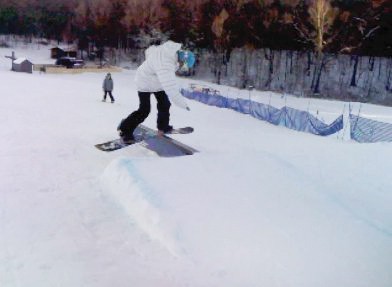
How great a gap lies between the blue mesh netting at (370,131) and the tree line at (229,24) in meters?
16.7

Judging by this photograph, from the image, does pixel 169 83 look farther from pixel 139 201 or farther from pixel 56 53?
pixel 56 53

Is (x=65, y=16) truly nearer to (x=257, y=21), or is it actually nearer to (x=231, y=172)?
Result: (x=257, y=21)

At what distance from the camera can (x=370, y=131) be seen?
48.0 ft

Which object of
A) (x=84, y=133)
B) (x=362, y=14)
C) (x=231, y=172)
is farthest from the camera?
(x=362, y=14)

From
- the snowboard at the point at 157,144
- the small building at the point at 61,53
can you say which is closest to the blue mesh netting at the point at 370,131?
the snowboard at the point at 157,144

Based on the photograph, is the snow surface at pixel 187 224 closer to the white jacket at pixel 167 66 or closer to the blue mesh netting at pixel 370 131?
the white jacket at pixel 167 66

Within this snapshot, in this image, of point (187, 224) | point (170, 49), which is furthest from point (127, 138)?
point (187, 224)

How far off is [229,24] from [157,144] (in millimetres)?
49482

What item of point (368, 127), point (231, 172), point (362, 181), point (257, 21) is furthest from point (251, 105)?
point (257, 21)

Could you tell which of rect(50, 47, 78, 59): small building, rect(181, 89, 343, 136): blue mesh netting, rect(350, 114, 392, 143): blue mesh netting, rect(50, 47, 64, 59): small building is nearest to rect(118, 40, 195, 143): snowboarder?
rect(350, 114, 392, 143): blue mesh netting

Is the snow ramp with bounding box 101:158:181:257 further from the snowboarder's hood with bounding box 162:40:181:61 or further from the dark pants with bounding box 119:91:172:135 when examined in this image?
the snowboarder's hood with bounding box 162:40:181:61

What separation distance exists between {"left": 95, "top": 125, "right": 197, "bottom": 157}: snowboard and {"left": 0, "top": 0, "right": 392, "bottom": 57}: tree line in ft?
72.4

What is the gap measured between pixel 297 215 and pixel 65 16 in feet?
290

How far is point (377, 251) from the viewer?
3.51 metres
